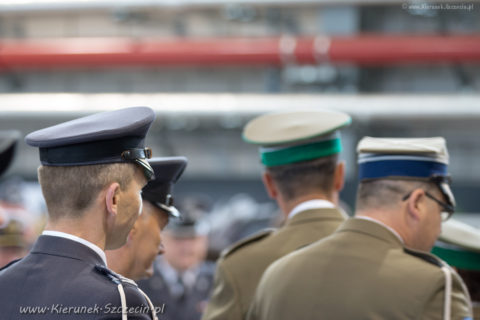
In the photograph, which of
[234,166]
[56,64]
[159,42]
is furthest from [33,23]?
[234,166]


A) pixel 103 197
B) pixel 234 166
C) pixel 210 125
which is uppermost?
pixel 103 197

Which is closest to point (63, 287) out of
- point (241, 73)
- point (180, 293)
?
point (180, 293)

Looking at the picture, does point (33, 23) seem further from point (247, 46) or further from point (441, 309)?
point (441, 309)

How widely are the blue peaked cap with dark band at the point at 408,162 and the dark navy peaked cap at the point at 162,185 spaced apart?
0.50 m

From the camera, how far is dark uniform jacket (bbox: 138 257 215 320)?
4.09 meters

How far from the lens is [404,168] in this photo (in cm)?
171

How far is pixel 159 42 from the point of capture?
6582 millimetres

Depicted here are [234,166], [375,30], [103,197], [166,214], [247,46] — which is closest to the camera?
[103,197]

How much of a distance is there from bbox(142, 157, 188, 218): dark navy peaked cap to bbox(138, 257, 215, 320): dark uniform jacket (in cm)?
225

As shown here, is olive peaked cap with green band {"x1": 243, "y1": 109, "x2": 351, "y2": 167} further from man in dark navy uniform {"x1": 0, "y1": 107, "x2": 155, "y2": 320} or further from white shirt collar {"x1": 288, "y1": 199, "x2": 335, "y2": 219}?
man in dark navy uniform {"x1": 0, "y1": 107, "x2": 155, "y2": 320}

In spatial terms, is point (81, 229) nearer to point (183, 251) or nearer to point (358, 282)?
point (358, 282)

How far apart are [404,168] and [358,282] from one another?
0.99 ft

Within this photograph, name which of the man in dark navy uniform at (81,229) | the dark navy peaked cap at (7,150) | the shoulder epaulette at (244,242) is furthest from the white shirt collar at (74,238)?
the dark navy peaked cap at (7,150)

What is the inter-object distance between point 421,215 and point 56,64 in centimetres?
563
